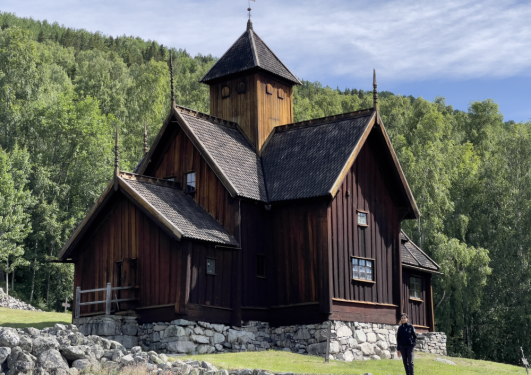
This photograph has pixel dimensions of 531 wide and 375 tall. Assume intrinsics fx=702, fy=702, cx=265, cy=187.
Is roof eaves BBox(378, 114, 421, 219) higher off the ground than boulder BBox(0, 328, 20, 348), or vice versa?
roof eaves BBox(378, 114, 421, 219)

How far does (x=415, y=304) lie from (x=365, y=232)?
7.90 metres

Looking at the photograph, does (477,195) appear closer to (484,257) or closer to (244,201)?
(484,257)

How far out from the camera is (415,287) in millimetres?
34750

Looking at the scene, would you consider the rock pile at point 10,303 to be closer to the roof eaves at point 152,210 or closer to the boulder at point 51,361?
the roof eaves at point 152,210

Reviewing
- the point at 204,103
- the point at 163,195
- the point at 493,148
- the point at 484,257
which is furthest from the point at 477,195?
the point at 163,195

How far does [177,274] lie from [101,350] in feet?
21.5

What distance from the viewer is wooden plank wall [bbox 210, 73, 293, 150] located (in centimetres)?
3128

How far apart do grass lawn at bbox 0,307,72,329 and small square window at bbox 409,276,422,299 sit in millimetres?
16273

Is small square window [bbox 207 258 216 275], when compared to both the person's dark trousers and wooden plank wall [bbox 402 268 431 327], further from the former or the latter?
wooden plank wall [bbox 402 268 431 327]

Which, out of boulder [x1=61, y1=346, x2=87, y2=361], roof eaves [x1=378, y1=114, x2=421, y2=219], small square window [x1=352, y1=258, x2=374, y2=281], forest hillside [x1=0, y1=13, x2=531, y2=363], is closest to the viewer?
boulder [x1=61, y1=346, x2=87, y2=361]

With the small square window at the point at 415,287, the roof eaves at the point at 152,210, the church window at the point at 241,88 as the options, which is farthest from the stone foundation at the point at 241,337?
the church window at the point at 241,88

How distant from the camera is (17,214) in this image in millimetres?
46906

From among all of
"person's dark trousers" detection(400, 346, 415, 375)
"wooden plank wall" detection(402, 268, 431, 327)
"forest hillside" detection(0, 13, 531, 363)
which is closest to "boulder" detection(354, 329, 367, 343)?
"wooden plank wall" detection(402, 268, 431, 327)

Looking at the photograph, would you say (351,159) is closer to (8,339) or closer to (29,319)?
(8,339)
